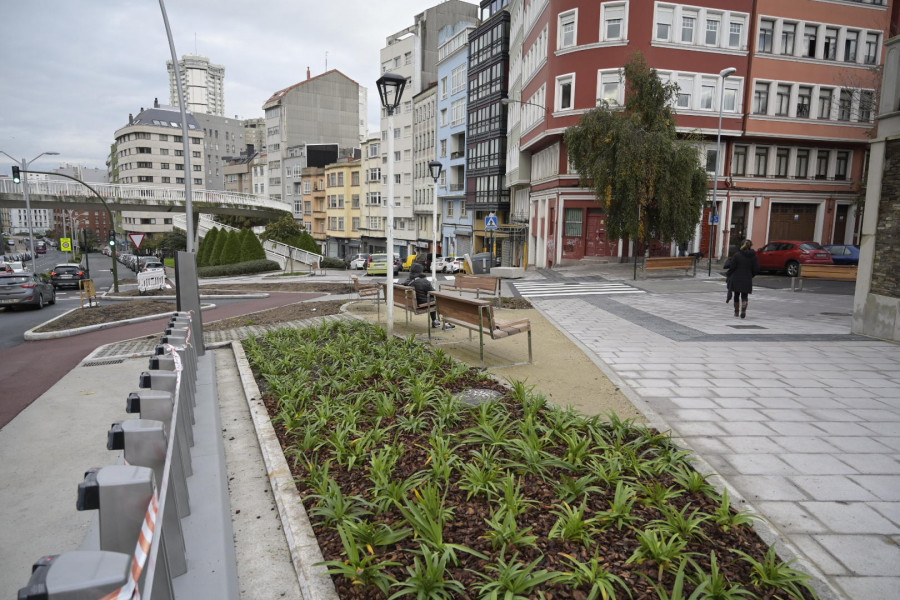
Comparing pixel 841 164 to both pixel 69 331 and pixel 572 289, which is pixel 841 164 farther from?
pixel 69 331

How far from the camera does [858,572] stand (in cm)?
363

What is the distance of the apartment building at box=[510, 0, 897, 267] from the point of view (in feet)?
106

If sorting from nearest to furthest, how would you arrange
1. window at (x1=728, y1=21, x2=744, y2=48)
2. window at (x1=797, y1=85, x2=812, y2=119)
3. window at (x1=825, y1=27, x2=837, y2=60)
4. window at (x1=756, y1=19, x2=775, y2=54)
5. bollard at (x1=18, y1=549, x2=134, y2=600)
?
bollard at (x1=18, y1=549, x2=134, y2=600), window at (x1=728, y1=21, x2=744, y2=48), window at (x1=756, y1=19, x2=775, y2=54), window at (x1=825, y1=27, x2=837, y2=60), window at (x1=797, y1=85, x2=812, y2=119)

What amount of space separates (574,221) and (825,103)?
724 inches

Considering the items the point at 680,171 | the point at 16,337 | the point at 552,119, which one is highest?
the point at 552,119

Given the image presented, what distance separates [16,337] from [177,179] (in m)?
107

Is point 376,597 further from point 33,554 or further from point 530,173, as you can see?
point 530,173

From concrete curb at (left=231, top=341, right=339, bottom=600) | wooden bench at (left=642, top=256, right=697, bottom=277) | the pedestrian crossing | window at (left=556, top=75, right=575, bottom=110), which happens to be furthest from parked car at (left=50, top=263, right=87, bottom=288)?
concrete curb at (left=231, top=341, right=339, bottom=600)

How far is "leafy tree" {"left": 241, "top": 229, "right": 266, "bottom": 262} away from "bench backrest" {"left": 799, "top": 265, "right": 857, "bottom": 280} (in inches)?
1636

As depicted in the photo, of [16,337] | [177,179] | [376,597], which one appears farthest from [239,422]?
[177,179]

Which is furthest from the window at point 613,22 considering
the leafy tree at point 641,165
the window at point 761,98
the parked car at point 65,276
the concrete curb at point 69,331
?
the parked car at point 65,276

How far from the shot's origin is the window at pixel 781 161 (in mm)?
37281

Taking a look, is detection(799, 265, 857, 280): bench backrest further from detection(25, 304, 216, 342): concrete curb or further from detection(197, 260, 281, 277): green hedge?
detection(197, 260, 281, 277): green hedge

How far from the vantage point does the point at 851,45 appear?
36438 mm
